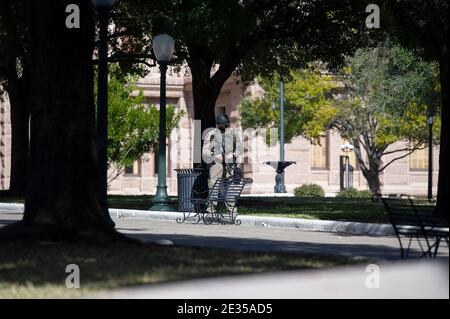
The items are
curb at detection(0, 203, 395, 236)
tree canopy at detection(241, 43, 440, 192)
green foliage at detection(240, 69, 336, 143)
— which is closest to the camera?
curb at detection(0, 203, 395, 236)

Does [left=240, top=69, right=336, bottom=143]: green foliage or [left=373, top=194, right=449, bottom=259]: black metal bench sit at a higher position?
Result: [left=240, top=69, right=336, bottom=143]: green foliage

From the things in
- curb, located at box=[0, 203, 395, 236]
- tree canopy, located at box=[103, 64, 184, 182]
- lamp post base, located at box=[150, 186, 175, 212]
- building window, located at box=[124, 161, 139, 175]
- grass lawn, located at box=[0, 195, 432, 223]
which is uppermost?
tree canopy, located at box=[103, 64, 184, 182]

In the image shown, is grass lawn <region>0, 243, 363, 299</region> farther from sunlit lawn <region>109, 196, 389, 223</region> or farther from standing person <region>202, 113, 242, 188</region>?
standing person <region>202, 113, 242, 188</region>

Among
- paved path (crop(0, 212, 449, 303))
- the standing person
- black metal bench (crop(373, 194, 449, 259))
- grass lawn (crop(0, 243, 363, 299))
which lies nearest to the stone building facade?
the standing person

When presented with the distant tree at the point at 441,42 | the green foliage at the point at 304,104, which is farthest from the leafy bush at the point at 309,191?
the distant tree at the point at 441,42

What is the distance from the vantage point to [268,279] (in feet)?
34.8

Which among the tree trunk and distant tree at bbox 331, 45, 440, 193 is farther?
distant tree at bbox 331, 45, 440, 193

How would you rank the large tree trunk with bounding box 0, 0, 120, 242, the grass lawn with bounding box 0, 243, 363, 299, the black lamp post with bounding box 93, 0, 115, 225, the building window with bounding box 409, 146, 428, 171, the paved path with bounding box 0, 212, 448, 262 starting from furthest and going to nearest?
the building window with bounding box 409, 146, 428, 171, the black lamp post with bounding box 93, 0, 115, 225, the paved path with bounding box 0, 212, 448, 262, the large tree trunk with bounding box 0, 0, 120, 242, the grass lawn with bounding box 0, 243, 363, 299

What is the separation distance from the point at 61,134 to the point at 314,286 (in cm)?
653

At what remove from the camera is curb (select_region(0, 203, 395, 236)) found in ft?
72.4

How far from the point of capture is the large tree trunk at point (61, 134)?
615 inches

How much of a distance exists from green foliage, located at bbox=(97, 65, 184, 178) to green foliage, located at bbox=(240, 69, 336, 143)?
5.13 metres

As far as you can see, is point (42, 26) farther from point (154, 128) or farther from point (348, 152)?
point (348, 152)
